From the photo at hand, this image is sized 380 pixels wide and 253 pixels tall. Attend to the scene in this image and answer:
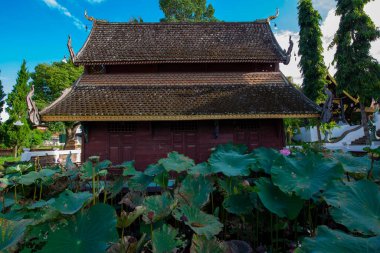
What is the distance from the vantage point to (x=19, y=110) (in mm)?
26734

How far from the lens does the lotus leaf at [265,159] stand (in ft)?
8.11

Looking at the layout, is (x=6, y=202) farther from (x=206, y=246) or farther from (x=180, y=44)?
(x=180, y=44)

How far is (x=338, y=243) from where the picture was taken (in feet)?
4.02

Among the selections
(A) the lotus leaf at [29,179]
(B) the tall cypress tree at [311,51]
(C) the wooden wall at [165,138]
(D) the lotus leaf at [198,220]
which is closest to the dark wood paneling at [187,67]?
(C) the wooden wall at [165,138]

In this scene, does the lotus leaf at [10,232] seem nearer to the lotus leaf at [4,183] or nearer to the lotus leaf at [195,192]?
the lotus leaf at [195,192]

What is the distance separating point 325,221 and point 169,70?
399 inches

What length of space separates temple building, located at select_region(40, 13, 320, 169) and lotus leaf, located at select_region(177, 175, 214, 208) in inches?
267

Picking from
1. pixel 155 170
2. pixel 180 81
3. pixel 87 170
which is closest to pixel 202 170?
pixel 155 170

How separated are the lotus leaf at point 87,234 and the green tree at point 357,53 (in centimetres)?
1815

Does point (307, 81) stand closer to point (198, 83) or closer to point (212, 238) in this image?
point (198, 83)

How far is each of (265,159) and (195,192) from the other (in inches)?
35.4

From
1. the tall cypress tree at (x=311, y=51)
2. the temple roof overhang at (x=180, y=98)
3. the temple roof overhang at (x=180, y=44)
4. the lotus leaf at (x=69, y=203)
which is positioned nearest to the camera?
the lotus leaf at (x=69, y=203)

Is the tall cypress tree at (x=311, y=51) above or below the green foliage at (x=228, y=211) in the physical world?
above

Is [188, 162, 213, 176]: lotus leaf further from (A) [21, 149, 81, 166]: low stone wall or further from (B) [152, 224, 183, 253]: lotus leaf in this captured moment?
(A) [21, 149, 81, 166]: low stone wall
